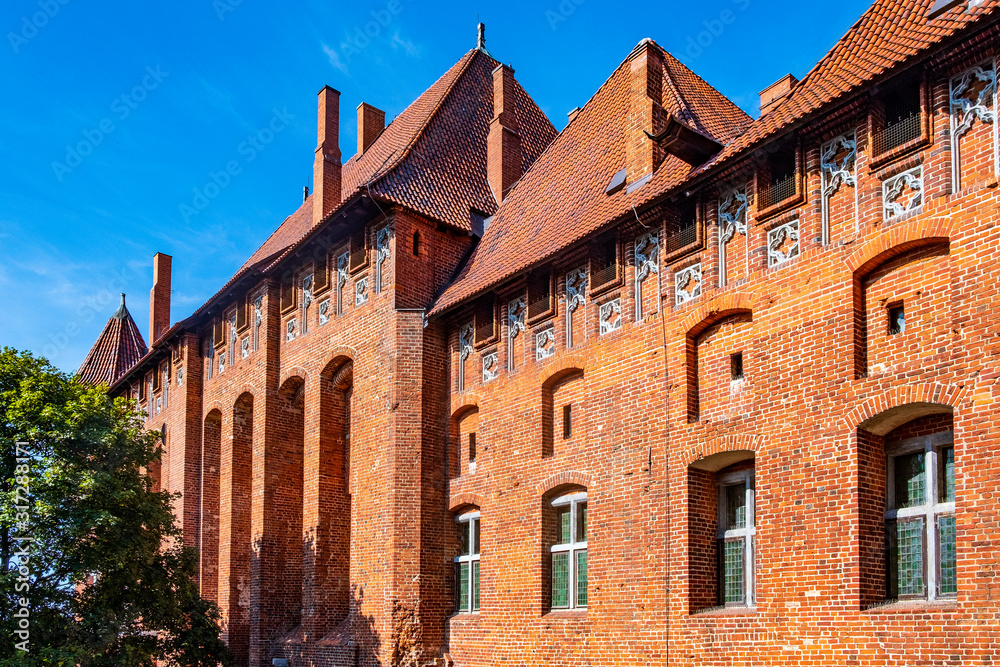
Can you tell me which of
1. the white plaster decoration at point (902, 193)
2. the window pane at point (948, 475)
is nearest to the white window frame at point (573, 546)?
the window pane at point (948, 475)

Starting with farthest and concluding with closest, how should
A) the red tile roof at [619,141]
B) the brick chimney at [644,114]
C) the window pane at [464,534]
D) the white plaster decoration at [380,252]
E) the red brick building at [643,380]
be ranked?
the white plaster decoration at [380,252], the window pane at [464,534], the brick chimney at [644,114], the red tile roof at [619,141], the red brick building at [643,380]

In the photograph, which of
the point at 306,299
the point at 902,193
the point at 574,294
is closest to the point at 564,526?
the point at 574,294

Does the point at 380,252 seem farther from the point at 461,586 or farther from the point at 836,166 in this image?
the point at 836,166

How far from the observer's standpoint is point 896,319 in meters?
12.0

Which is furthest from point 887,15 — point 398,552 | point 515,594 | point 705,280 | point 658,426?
point 398,552

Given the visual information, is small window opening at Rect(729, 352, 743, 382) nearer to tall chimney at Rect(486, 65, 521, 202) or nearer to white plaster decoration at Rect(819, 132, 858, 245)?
white plaster decoration at Rect(819, 132, 858, 245)

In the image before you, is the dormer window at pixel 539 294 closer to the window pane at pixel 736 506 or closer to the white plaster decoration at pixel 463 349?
the white plaster decoration at pixel 463 349

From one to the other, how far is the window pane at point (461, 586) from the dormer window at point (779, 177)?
8.80 m

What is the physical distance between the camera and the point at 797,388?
1280cm

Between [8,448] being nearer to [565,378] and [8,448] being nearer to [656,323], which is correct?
[565,378]

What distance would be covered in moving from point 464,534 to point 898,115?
420 inches

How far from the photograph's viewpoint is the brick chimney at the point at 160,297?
1410 inches

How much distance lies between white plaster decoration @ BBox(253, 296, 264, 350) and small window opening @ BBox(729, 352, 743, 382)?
545 inches

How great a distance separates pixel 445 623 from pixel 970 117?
1207 cm
